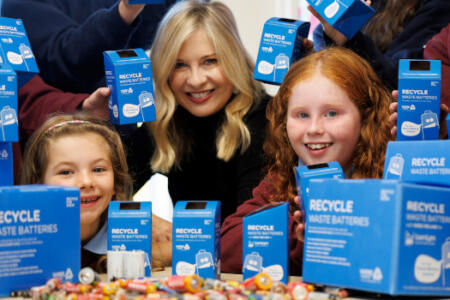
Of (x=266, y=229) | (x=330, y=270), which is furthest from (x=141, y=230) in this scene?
(x=330, y=270)

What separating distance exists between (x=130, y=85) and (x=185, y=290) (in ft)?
3.51

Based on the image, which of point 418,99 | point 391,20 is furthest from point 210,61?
point 418,99

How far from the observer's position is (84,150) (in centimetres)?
238

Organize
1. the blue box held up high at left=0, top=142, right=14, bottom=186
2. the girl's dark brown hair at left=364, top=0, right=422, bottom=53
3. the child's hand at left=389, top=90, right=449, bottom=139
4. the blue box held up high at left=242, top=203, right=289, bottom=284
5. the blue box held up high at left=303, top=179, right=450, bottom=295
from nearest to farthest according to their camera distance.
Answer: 1. the blue box held up high at left=303, top=179, right=450, bottom=295
2. the blue box held up high at left=242, top=203, right=289, bottom=284
3. the blue box held up high at left=0, top=142, right=14, bottom=186
4. the child's hand at left=389, top=90, right=449, bottom=139
5. the girl's dark brown hair at left=364, top=0, right=422, bottom=53

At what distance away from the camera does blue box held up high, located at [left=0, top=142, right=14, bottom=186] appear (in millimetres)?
2100

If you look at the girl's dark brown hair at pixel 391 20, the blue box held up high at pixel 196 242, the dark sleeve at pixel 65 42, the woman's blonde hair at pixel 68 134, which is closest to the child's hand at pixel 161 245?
the woman's blonde hair at pixel 68 134

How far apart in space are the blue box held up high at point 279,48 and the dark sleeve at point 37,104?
2.85 ft

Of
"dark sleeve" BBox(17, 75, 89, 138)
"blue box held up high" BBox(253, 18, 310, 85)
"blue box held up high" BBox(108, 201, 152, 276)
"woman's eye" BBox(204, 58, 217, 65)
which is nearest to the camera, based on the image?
"blue box held up high" BBox(108, 201, 152, 276)

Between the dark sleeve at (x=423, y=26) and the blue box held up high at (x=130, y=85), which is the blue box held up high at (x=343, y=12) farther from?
the blue box held up high at (x=130, y=85)

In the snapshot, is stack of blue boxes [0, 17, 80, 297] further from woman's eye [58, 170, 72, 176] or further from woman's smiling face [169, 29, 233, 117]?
woman's smiling face [169, 29, 233, 117]

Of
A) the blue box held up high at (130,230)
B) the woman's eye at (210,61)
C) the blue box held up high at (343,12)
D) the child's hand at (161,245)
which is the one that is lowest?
the child's hand at (161,245)

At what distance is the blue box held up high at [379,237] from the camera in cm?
154

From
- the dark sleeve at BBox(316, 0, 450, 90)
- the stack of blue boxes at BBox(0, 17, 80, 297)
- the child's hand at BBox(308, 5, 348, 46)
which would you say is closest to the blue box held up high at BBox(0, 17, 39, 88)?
the stack of blue boxes at BBox(0, 17, 80, 297)

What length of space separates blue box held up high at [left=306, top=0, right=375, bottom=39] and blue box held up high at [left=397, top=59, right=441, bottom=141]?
402mm
